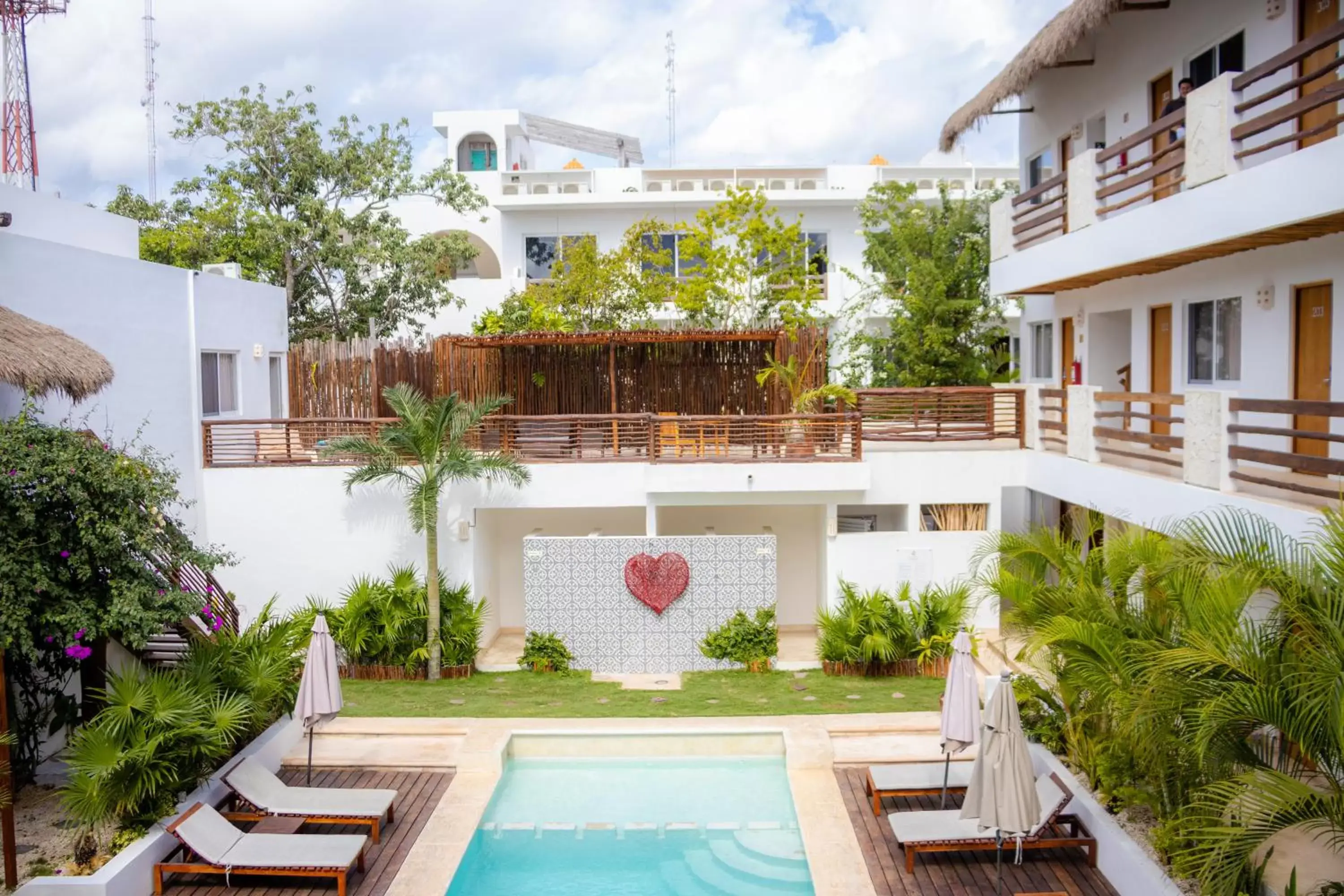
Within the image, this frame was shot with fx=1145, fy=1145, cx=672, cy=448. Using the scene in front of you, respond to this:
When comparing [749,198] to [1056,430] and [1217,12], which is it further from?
[1217,12]

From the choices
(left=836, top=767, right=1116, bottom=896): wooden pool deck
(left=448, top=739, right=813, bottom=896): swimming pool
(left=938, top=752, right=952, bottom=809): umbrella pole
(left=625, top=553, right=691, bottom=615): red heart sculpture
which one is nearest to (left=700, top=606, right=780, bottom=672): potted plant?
(left=625, top=553, right=691, bottom=615): red heart sculpture

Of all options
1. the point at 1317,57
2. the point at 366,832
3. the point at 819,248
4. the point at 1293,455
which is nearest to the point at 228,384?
the point at 366,832

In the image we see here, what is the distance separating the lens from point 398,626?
16047 mm

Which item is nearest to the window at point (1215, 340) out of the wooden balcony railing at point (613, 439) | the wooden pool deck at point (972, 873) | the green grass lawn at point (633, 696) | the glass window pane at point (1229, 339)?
the glass window pane at point (1229, 339)

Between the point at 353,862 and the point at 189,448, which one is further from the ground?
the point at 189,448

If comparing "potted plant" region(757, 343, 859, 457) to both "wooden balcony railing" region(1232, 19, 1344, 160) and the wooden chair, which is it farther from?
the wooden chair

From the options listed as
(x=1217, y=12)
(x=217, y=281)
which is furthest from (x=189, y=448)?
(x=1217, y=12)

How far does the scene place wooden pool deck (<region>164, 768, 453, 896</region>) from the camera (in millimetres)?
9438

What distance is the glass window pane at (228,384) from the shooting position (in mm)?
18312

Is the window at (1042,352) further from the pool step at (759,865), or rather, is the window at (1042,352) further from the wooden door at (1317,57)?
the pool step at (759,865)

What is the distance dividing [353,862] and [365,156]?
60.7 ft

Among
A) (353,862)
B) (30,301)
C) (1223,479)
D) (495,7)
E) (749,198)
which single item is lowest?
(353,862)

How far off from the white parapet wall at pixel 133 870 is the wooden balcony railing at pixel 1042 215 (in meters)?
12.5

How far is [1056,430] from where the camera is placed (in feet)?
55.9
